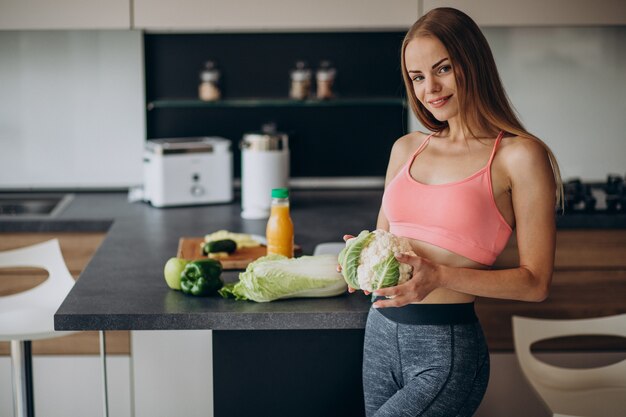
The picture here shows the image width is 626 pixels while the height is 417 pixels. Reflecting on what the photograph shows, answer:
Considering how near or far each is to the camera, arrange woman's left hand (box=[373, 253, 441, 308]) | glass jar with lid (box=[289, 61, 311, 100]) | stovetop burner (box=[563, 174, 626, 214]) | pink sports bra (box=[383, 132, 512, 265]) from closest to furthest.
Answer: woman's left hand (box=[373, 253, 441, 308]) → pink sports bra (box=[383, 132, 512, 265]) → stovetop burner (box=[563, 174, 626, 214]) → glass jar with lid (box=[289, 61, 311, 100])

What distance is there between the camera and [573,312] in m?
3.35

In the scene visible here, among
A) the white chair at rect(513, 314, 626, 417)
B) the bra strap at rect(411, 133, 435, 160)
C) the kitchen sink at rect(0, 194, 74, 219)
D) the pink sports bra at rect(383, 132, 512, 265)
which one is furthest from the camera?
the kitchen sink at rect(0, 194, 74, 219)

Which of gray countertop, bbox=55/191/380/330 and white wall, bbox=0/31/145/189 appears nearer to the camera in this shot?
gray countertop, bbox=55/191/380/330

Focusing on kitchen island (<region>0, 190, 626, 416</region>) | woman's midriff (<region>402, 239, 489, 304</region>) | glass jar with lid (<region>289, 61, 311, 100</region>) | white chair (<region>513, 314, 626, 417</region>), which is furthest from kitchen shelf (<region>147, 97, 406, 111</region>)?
woman's midriff (<region>402, 239, 489, 304</region>)

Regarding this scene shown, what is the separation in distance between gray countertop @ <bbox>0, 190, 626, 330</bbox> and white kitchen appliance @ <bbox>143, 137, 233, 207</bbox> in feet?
0.17

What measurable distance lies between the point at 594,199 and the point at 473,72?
1868 mm

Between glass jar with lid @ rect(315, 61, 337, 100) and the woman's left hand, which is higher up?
glass jar with lid @ rect(315, 61, 337, 100)

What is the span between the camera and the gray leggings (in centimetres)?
171

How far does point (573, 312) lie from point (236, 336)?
1689 millimetres

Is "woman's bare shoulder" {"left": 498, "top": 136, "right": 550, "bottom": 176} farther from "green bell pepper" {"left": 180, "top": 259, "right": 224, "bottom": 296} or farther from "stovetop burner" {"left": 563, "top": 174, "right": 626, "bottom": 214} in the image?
"stovetop burner" {"left": 563, "top": 174, "right": 626, "bottom": 214}

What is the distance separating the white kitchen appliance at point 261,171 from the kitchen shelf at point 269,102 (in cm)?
54

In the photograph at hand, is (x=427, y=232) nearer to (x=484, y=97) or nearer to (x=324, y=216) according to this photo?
(x=484, y=97)

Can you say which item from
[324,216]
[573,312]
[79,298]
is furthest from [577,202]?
[79,298]

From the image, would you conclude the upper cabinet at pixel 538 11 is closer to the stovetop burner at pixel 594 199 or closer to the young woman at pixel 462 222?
the stovetop burner at pixel 594 199
